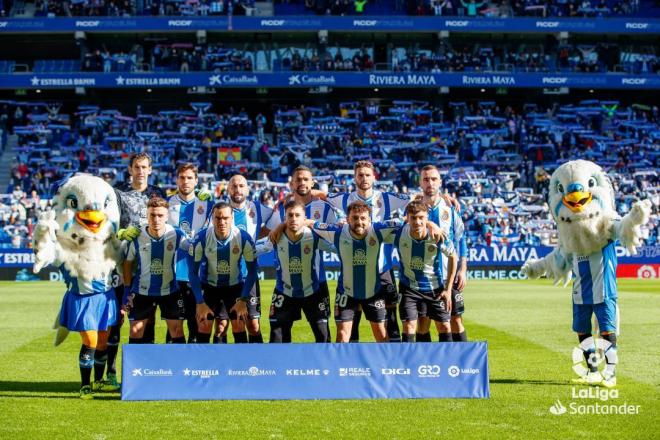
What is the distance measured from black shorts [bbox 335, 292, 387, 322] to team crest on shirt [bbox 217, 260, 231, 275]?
4.19 feet

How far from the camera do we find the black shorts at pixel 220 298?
31.9ft

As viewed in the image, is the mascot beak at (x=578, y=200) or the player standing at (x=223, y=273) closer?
the mascot beak at (x=578, y=200)

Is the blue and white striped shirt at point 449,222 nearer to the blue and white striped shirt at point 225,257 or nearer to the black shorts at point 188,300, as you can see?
the blue and white striped shirt at point 225,257

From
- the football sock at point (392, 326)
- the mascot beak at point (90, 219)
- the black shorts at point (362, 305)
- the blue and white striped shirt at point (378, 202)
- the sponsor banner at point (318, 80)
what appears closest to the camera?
the mascot beak at point (90, 219)

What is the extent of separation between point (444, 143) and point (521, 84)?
195 inches

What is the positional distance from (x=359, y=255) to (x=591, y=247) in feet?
7.74

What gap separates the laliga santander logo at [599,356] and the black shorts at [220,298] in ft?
11.9

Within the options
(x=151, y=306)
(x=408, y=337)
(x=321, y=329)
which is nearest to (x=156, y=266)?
(x=151, y=306)

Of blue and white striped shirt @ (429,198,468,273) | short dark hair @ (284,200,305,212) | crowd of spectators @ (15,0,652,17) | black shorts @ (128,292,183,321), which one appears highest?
crowd of spectators @ (15,0,652,17)

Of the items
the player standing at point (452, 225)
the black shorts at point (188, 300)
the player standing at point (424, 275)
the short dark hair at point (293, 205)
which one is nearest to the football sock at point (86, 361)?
the black shorts at point (188, 300)

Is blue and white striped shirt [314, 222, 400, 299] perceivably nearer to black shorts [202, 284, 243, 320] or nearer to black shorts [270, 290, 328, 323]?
black shorts [270, 290, 328, 323]

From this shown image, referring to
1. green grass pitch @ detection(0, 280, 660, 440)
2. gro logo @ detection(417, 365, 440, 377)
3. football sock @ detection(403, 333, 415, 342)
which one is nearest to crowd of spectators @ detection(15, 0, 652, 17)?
green grass pitch @ detection(0, 280, 660, 440)

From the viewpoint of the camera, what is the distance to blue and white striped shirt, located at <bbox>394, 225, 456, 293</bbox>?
9336mm

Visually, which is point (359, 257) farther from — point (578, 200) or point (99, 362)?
point (99, 362)
